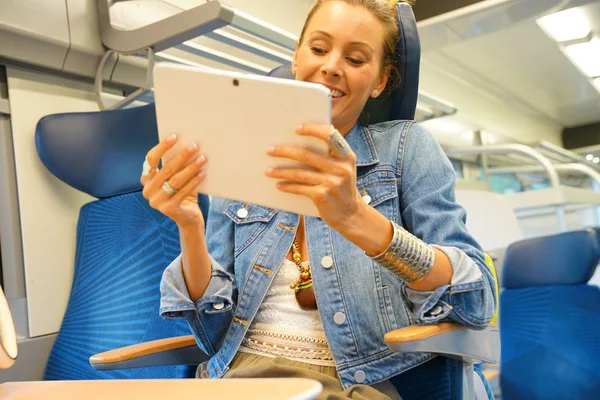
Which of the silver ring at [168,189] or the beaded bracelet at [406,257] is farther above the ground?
the silver ring at [168,189]

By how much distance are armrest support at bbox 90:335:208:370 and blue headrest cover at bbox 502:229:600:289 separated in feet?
4.71

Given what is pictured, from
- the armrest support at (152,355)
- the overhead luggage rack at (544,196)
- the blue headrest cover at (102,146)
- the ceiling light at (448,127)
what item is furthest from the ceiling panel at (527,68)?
the armrest support at (152,355)

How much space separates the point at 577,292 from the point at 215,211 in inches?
58.4

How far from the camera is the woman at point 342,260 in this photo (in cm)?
87

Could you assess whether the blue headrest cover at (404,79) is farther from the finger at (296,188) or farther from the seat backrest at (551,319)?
the seat backrest at (551,319)

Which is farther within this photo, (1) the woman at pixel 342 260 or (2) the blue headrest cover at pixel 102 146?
Result: (2) the blue headrest cover at pixel 102 146

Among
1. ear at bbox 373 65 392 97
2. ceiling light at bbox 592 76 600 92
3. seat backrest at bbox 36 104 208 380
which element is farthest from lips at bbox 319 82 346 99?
ceiling light at bbox 592 76 600 92

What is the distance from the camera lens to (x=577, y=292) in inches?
80.7

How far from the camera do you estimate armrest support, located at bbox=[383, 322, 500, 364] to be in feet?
2.62

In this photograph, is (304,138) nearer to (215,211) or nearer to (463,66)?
(215,211)

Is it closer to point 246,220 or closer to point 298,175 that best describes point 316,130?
point 298,175

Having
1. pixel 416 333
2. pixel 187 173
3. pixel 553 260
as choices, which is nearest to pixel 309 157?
pixel 187 173

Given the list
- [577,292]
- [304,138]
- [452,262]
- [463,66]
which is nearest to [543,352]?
[577,292]

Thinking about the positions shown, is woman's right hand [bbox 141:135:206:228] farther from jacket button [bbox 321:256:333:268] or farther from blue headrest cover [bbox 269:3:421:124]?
blue headrest cover [bbox 269:3:421:124]
